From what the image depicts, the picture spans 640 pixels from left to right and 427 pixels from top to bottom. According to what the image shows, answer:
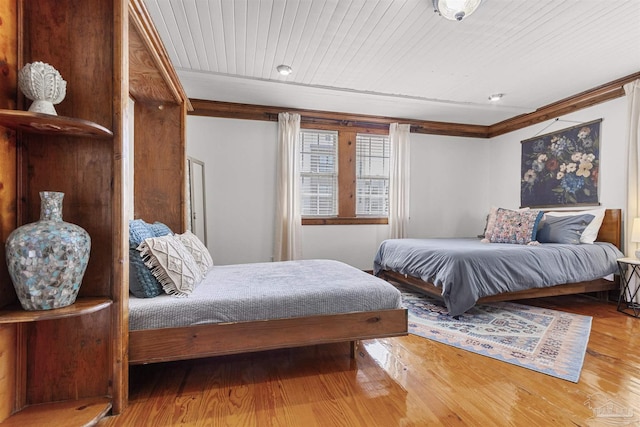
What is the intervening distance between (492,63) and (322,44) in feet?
5.44

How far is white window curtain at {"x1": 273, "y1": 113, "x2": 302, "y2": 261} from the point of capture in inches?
156

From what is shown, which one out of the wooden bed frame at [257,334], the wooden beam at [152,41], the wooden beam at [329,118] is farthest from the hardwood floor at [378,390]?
the wooden beam at [329,118]

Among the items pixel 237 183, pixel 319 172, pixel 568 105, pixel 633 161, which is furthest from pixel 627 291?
pixel 237 183

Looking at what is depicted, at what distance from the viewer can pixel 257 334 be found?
62.6 inches

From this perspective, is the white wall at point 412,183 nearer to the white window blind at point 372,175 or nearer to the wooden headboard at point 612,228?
the wooden headboard at point 612,228

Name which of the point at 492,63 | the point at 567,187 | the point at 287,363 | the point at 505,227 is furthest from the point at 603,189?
the point at 287,363

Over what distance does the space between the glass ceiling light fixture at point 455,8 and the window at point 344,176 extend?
2358mm

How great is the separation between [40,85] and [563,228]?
4412 millimetres

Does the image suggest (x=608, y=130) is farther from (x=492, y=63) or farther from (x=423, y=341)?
(x=423, y=341)

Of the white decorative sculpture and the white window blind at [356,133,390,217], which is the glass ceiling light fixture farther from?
the white window blind at [356,133,390,217]

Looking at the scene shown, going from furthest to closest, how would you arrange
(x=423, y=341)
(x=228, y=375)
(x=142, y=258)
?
(x=423, y=341) → (x=228, y=375) → (x=142, y=258)

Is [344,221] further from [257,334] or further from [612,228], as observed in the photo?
[612,228]

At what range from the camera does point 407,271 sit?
316 cm

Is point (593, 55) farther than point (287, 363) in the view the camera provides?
Yes
